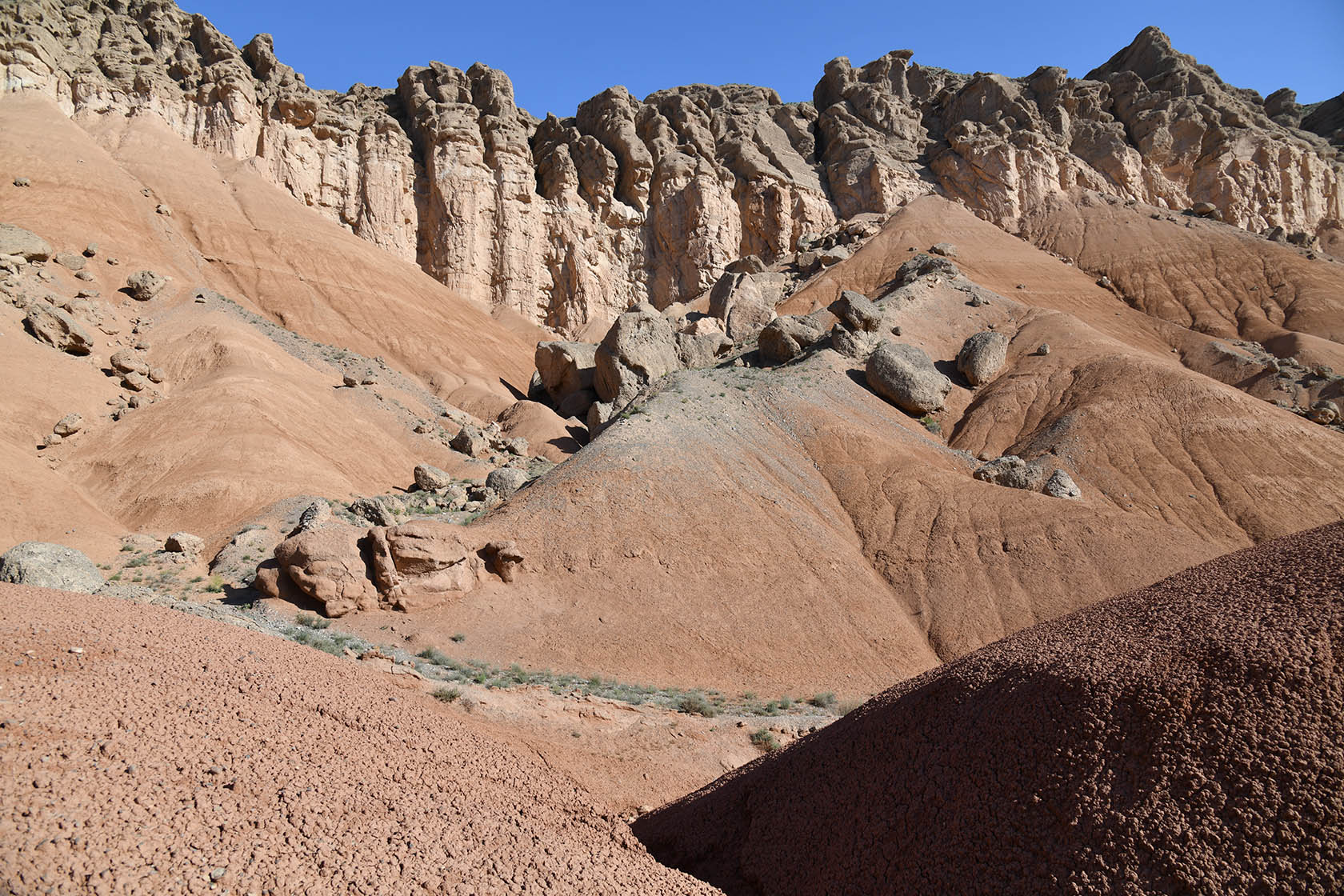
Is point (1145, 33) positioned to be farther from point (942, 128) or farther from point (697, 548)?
point (697, 548)

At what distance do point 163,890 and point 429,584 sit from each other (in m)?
14.0

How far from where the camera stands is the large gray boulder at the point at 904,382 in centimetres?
3102

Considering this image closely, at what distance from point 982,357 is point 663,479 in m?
18.4

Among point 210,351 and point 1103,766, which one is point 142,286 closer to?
point 210,351

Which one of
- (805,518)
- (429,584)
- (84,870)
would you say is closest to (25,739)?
(84,870)

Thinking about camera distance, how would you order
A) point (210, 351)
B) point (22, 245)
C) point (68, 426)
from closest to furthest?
1. point (68, 426)
2. point (210, 351)
3. point (22, 245)

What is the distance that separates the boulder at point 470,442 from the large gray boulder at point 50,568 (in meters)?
19.1

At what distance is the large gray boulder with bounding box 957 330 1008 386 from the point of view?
3428 centimetres

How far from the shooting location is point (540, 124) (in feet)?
212

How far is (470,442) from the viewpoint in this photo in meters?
34.1

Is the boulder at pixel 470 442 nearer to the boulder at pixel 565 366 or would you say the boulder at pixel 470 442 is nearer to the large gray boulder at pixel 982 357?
the boulder at pixel 565 366

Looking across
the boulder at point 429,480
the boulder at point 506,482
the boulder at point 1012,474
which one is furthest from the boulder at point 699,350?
the boulder at point 1012,474

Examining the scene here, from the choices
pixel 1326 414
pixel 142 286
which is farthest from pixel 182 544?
pixel 1326 414

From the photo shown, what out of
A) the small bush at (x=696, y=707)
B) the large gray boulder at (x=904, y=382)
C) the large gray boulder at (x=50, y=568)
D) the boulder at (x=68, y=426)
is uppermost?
the boulder at (x=68, y=426)
